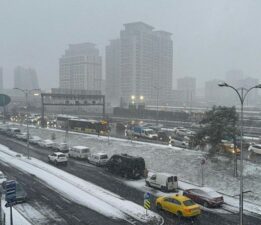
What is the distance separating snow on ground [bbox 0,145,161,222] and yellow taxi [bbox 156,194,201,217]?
1.20m

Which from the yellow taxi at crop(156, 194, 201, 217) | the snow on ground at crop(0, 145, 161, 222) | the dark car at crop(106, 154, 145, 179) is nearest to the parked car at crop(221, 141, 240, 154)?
the dark car at crop(106, 154, 145, 179)

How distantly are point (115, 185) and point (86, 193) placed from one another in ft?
14.0

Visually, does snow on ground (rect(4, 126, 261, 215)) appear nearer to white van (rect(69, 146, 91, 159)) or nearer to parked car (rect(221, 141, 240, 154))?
parked car (rect(221, 141, 240, 154))

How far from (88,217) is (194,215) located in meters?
7.64

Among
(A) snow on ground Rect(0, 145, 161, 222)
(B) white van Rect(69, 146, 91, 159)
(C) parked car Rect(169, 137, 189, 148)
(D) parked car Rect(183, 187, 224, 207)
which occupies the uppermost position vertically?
(C) parked car Rect(169, 137, 189, 148)

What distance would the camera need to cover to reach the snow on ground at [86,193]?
94.4 feet

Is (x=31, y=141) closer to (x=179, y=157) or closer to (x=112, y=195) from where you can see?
(x=179, y=157)

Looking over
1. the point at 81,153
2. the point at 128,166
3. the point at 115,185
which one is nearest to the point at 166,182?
the point at 115,185

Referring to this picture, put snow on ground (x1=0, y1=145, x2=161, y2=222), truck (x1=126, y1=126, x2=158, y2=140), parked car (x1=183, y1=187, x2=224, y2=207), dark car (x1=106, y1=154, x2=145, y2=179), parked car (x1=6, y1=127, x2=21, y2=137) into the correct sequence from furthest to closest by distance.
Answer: parked car (x1=6, y1=127, x2=21, y2=137)
truck (x1=126, y1=126, x2=158, y2=140)
dark car (x1=106, y1=154, x2=145, y2=179)
parked car (x1=183, y1=187, x2=224, y2=207)
snow on ground (x1=0, y1=145, x2=161, y2=222)

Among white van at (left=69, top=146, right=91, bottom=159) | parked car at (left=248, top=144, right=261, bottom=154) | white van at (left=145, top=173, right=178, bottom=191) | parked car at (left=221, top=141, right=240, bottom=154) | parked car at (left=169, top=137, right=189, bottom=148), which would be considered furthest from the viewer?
parked car at (left=169, top=137, right=189, bottom=148)

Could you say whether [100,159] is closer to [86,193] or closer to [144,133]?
[86,193]

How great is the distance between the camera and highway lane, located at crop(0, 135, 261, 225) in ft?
90.9

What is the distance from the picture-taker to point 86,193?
34469 mm

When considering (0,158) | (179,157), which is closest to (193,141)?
(179,157)
